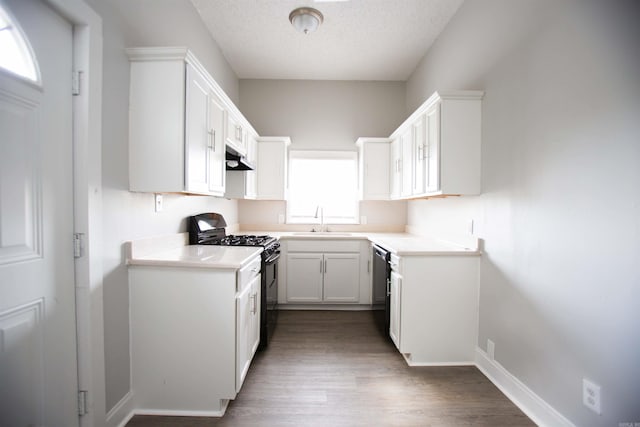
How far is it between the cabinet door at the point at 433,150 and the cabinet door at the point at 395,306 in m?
0.82

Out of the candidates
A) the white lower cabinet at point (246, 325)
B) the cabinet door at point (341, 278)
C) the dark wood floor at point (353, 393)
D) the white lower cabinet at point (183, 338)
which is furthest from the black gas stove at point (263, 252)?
the cabinet door at point (341, 278)

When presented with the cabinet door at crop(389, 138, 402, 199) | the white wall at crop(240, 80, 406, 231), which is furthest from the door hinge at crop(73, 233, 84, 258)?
the cabinet door at crop(389, 138, 402, 199)

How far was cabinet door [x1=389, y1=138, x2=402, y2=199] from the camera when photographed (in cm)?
304

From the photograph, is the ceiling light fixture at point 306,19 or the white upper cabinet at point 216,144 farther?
the ceiling light fixture at point 306,19

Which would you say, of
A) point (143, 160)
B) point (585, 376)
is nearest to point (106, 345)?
point (143, 160)

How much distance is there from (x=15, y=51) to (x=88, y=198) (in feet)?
2.06

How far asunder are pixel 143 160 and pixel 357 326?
2.45m

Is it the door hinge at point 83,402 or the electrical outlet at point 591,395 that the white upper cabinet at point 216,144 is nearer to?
the door hinge at point 83,402

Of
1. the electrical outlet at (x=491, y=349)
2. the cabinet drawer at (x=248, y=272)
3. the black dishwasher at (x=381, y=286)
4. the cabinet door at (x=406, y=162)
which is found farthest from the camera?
the cabinet door at (x=406, y=162)

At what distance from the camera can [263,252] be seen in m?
2.22

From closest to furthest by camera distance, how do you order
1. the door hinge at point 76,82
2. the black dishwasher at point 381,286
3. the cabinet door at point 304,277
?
the door hinge at point 76,82 < the black dishwasher at point 381,286 < the cabinet door at point 304,277

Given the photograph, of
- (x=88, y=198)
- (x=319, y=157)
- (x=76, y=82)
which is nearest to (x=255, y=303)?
(x=88, y=198)

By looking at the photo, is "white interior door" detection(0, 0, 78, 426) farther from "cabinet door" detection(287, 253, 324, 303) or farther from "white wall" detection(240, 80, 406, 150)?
"white wall" detection(240, 80, 406, 150)

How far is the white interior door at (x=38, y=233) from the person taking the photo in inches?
40.2
